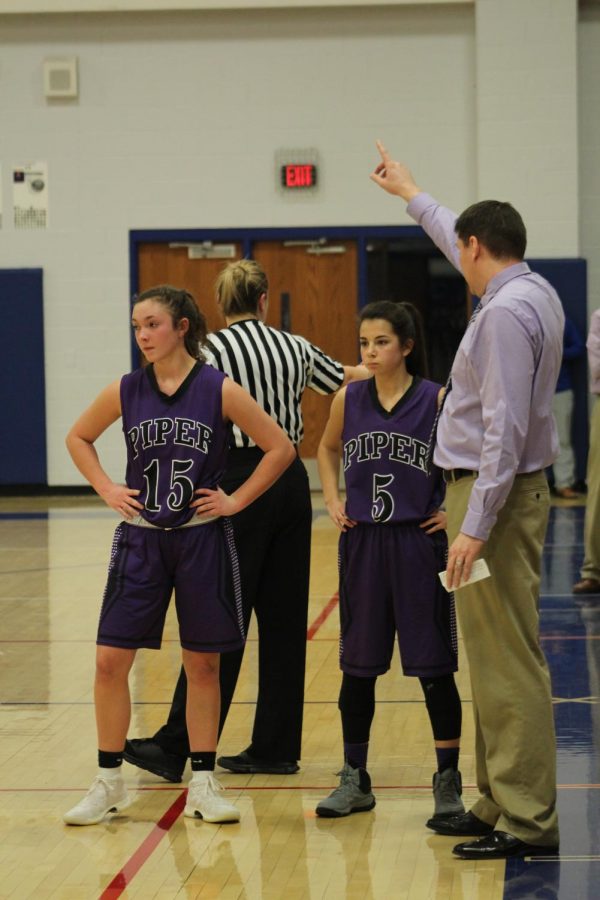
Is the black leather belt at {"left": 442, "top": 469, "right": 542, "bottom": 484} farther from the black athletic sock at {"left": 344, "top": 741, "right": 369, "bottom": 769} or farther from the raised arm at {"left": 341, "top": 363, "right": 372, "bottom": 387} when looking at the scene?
the raised arm at {"left": 341, "top": 363, "right": 372, "bottom": 387}

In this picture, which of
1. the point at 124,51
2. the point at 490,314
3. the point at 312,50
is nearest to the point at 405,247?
the point at 312,50

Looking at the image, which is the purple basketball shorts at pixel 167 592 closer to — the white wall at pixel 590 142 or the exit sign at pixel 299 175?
the exit sign at pixel 299 175

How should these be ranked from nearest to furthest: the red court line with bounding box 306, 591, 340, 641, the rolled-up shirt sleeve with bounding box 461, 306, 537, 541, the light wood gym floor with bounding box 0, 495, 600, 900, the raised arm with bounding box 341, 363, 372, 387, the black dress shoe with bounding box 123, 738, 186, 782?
the rolled-up shirt sleeve with bounding box 461, 306, 537, 541
the light wood gym floor with bounding box 0, 495, 600, 900
the black dress shoe with bounding box 123, 738, 186, 782
the raised arm with bounding box 341, 363, 372, 387
the red court line with bounding box 306, 591, 340, 641

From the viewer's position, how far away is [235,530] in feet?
15.1

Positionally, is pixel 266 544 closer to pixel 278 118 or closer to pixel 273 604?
pixel 273 604

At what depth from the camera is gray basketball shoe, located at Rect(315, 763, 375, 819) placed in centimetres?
416

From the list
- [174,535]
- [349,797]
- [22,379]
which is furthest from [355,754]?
[22,379]

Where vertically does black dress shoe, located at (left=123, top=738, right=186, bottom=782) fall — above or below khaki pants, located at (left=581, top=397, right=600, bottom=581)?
below

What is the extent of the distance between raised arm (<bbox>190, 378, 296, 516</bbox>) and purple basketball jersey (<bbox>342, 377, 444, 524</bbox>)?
0.21 meters

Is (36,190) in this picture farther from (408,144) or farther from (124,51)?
(408,144)

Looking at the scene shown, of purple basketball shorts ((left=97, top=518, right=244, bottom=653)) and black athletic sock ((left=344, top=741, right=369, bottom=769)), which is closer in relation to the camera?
purple basketball shorts ((left=97, top=518, right=244, bottom=653))

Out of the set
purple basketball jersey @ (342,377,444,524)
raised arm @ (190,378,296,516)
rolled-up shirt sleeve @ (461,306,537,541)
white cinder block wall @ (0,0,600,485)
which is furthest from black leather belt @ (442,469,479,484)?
white cinder block wall @ (0,0,600,485)

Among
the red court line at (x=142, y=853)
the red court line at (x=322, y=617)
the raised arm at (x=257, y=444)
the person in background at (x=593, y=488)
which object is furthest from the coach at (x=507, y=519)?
the person in background at (x=593, y=488)

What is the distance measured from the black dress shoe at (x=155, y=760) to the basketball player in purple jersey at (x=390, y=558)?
0.62 metres
